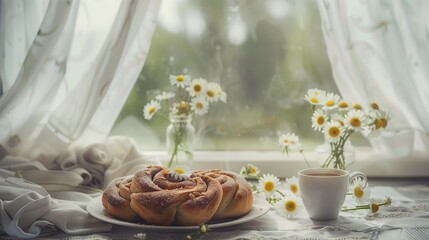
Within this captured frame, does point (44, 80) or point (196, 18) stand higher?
point (196, 18)

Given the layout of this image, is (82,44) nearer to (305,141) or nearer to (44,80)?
(44,80)

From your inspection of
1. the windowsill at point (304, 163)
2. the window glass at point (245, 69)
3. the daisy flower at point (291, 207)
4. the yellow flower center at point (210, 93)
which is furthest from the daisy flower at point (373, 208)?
the window glass at point (245, 69)

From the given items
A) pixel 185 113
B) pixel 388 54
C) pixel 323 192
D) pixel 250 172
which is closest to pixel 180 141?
pixel 185 113

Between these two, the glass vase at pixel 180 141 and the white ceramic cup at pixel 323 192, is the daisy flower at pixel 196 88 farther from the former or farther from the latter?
the white ceramic cup at pixel 323 192

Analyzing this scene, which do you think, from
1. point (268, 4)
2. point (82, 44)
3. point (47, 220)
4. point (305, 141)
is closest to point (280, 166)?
point (305, 141)

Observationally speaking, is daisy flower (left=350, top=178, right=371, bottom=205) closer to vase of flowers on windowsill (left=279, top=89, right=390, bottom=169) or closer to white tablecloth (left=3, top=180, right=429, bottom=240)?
white tablecloth (left=3, top=180, right=429, bottom=240)

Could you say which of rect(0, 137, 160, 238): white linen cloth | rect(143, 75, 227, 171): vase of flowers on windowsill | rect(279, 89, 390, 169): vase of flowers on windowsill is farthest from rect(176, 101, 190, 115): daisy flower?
rect(279, 89, 390, 169): vase of flowers on windowsill
